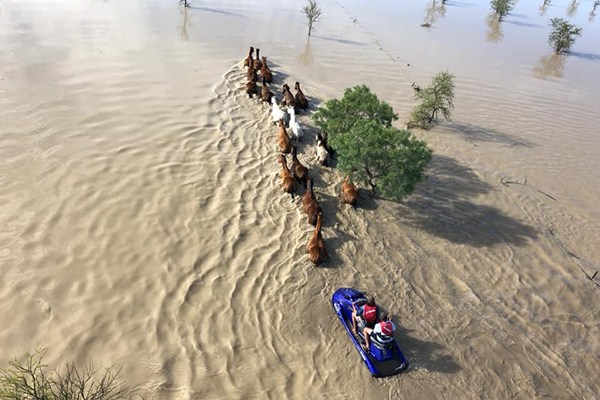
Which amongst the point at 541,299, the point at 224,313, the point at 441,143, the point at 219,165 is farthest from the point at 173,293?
the point at 441,143

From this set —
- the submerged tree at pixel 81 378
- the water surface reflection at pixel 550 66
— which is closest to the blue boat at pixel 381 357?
the submerged tree at pixel 81 378

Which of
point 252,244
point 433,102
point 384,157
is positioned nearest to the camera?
point 252,244

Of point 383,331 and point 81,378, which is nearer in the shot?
point 81,378

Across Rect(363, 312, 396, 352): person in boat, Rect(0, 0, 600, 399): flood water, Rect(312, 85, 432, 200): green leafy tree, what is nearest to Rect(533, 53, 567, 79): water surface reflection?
Rect(0, 0, 600, 399): flood water

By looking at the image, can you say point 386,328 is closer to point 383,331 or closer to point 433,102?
point 383,331

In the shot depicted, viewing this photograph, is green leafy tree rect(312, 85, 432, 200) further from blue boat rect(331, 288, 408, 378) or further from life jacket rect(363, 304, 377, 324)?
blue boat rect(331, 288, 408, 378)

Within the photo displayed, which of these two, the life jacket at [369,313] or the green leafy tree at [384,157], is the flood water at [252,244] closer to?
the life jacket at [369,313]

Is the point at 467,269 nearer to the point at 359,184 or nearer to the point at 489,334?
the point at 489,334

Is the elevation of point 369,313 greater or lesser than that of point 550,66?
lesser

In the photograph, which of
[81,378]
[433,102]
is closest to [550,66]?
[433,102]

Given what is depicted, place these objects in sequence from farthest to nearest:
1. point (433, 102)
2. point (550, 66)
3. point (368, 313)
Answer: point (550, 66) < point (433, 102) < point (368, 313)
